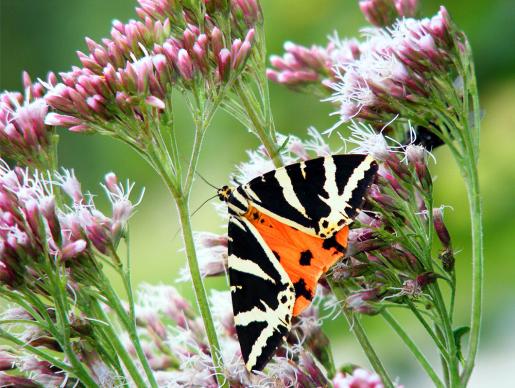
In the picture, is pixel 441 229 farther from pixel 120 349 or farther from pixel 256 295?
pixel 120 349

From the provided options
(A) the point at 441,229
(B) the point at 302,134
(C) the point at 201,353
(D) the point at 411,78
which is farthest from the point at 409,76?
(B) the point at 302,134

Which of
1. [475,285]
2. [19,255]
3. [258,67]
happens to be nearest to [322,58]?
[258,67]

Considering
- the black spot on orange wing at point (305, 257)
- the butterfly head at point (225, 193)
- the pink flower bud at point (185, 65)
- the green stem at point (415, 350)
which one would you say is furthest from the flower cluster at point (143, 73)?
the green stem at point (415, 350)

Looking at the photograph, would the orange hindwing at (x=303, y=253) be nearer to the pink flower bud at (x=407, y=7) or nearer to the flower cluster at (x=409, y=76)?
the flower cluster at (x=409, y=76)

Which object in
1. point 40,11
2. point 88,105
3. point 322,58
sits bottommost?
point 88,105

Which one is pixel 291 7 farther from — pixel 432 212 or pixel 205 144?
pixel 432 212

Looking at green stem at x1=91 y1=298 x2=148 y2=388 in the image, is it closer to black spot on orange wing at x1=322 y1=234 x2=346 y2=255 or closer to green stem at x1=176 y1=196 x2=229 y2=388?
green stem at x1=176 y1=196 x2=229 y2=388
